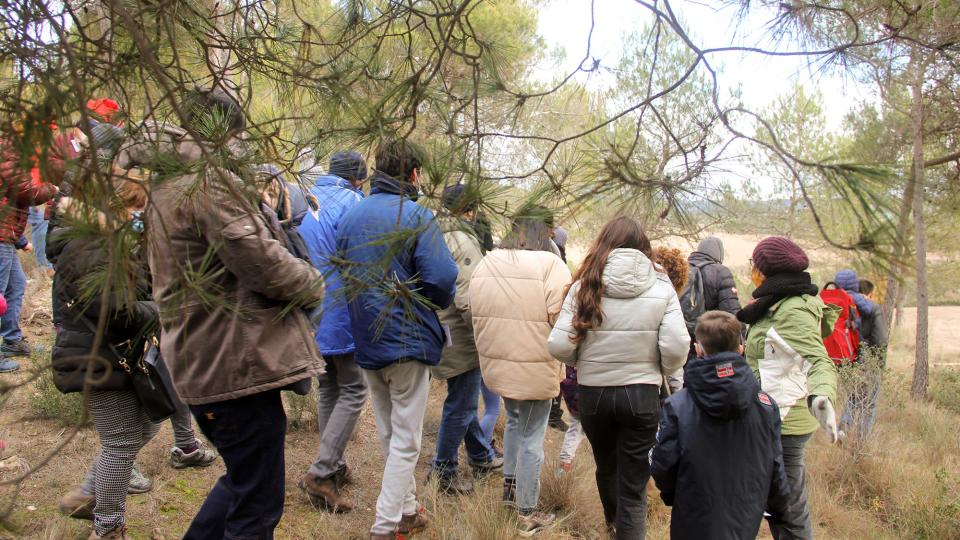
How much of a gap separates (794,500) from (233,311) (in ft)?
7.94

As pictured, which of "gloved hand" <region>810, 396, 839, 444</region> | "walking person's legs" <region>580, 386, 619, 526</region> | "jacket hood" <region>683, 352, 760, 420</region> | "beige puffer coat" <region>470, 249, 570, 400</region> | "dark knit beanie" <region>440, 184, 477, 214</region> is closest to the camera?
"dark knit beanie" <region>440, 184, 477, 214</region>

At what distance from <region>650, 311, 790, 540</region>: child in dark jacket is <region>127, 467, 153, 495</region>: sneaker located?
2.41 metres

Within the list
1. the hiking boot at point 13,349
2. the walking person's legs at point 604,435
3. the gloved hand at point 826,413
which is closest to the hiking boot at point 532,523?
the walking person's legs at point 604,435

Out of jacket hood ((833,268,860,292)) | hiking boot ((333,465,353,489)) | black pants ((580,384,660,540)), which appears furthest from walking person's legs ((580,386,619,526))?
jacket hood ((833,268,860,292))

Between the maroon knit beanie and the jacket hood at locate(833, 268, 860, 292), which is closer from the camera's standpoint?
the maroon knit beanie

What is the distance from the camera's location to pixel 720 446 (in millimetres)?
2709

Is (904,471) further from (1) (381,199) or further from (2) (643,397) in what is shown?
(1) (381,199)

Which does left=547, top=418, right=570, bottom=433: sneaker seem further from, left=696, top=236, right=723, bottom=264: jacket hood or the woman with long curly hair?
the woman with long curly hair

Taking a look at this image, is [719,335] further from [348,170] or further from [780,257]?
[348,170]

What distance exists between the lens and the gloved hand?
9.67ft

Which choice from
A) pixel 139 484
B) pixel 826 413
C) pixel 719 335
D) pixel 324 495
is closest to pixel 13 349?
pixel 139 484

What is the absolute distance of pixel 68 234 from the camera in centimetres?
155

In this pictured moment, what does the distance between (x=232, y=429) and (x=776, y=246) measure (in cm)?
244

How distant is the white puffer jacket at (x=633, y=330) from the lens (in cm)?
303
